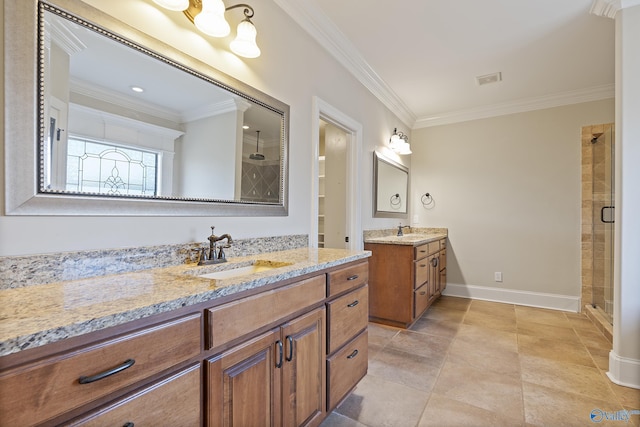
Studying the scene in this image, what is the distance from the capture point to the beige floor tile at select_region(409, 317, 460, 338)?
9.29ft

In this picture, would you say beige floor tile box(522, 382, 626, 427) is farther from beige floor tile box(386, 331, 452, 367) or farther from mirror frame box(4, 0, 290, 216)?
mirror frame box(4, 0, 290, 216)

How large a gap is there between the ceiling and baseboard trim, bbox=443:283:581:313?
7.79 feet

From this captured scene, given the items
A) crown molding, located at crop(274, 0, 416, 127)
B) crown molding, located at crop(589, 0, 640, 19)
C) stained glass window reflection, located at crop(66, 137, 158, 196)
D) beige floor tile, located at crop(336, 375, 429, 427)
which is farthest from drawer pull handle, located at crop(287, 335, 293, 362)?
crown molding, located at crop(589, 0, 640, 19)

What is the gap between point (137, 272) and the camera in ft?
3.86

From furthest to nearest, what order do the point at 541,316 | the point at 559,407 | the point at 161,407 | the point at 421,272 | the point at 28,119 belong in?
the point at 541,316 < the point at 421,272 < the point at 559,407 < the point at 28,119 < the point at 161,407

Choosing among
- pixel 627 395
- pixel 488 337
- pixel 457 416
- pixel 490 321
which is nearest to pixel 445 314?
pixel 490 321

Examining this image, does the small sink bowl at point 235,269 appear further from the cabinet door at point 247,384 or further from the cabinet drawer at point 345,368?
the cabinet drawer at point 345,368

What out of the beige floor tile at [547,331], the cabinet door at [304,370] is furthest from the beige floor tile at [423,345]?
the cabinet door at [304,370]

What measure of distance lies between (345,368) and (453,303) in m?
2.73

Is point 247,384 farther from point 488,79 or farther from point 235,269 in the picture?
point 488,79

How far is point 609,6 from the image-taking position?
6.77 feet

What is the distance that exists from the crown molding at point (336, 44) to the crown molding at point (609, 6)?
1701 mm

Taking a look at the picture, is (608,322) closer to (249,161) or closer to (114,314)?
(249,161)

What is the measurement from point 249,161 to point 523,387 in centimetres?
228
